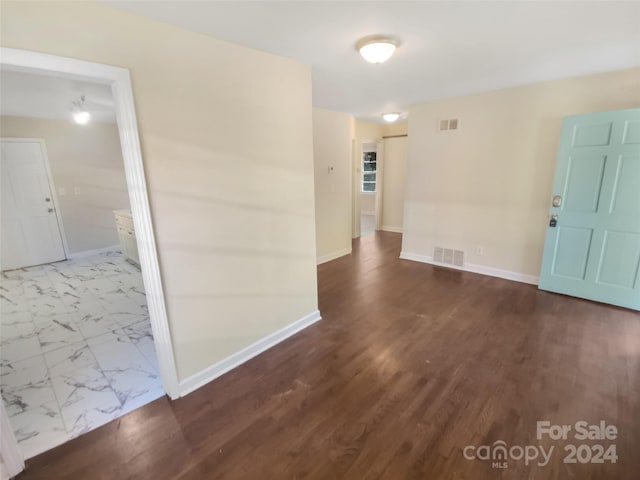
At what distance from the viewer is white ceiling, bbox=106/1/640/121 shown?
1707 mm

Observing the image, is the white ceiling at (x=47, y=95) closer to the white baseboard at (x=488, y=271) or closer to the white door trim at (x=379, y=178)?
the white baseboard at (x=488, y=271)

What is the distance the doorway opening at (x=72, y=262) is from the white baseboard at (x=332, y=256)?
8.58 ft

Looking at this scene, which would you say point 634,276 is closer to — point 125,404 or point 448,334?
point 448,334

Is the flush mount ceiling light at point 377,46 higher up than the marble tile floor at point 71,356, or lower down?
higher up

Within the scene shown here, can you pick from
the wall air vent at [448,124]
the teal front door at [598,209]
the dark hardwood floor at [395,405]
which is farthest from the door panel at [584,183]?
the wall air vent at [448,124]

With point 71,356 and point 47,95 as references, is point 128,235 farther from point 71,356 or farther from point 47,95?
point 71,356

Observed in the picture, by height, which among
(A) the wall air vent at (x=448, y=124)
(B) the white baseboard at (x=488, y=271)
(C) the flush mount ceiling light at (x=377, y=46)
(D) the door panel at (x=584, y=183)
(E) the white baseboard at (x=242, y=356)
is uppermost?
(C) the flush mount ceiling light at (x=377, y=46)

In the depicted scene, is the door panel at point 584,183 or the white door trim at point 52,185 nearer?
the door panel at point 584,183

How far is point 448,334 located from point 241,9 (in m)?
3.02

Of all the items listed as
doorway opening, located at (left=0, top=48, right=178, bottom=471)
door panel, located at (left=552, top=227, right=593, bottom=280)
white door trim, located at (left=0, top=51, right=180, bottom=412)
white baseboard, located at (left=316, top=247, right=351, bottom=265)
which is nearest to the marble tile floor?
doorway opening, located at (left=0, top=48, right=178, bottom=471)

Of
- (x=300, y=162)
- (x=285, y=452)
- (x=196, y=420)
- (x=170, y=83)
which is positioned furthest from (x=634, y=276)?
(x=170, y=83)

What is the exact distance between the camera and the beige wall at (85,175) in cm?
497

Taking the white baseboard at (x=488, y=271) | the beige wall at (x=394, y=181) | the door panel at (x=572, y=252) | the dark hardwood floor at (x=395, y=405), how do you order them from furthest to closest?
the beige wall at (x=394, y=181)
the white baseboard at (x=488, y=271)
the door panel at (x=572, y=252)
the dark hardwood floor at (x=395, y=405)

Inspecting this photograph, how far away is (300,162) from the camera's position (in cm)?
270
